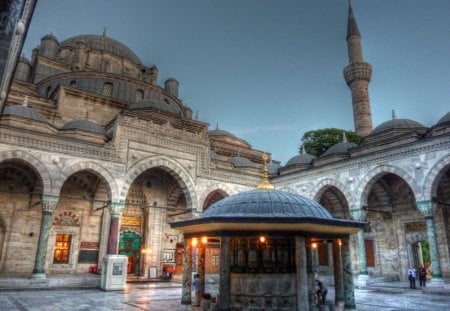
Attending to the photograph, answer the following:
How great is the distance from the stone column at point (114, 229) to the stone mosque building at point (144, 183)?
0.04 metres

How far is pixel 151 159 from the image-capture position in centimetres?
1554

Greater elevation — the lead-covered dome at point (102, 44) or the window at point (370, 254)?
the lead-covered dome at point (102, 44)

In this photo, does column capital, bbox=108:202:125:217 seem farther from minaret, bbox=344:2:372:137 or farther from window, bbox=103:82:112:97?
minaret, bbox=344:2:372:137

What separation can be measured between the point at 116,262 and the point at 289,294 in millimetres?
8404

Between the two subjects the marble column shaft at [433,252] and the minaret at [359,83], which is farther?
the minaret at [359,83]

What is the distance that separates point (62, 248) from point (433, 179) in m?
15.5

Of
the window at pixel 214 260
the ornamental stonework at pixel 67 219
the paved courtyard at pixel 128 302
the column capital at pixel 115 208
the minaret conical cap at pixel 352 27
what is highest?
the minaret conical cap at pixel 352 27

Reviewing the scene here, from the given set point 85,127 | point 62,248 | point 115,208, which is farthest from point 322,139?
point 62,248

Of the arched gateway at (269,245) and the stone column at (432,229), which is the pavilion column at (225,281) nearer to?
the arched gateway at (269,245)

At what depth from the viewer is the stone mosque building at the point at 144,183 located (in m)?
13.0

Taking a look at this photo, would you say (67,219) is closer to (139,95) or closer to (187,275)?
(139,95)

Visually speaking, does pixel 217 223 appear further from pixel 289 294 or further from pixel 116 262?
pixel 116 262

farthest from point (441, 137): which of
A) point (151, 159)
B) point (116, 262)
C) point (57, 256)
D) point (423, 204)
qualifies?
point (57, 256)

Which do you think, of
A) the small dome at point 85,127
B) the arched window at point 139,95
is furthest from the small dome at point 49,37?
the small dome at point 85,127
